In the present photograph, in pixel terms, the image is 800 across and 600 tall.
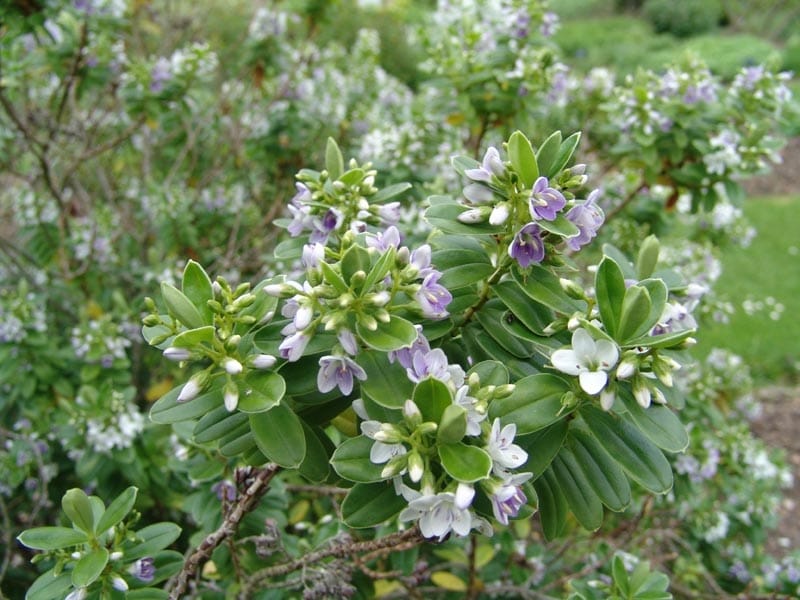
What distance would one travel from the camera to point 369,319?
1.13m

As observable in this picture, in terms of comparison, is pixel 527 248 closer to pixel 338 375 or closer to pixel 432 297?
pixel 432 297

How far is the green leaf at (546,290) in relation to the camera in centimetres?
124

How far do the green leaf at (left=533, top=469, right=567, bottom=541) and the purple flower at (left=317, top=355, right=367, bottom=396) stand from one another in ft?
1.38

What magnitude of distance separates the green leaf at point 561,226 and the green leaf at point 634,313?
132 millimetres

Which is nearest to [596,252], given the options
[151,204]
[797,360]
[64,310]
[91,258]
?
[151,204]

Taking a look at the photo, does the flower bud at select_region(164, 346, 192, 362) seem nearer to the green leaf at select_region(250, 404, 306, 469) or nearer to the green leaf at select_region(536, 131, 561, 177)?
the green leaf at select_region(250, 404, 306, 469)

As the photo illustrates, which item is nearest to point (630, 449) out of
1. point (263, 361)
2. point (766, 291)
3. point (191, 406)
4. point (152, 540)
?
point (263, 361)

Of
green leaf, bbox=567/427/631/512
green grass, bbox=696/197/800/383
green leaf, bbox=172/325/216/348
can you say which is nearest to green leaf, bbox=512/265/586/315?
green leaf, bbox=567/427/631/512

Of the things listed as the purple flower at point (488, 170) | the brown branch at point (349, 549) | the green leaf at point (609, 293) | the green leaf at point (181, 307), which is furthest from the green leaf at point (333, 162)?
the brown branch at point (349, 549)

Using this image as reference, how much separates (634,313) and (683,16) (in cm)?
1577

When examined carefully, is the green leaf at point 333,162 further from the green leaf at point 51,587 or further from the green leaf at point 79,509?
the green leaf at point 51,587

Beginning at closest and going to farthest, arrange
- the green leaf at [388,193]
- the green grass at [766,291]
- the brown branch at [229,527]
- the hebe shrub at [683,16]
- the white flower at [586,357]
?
the white flower at [586,357]
the brown branch at [229,527]
the green leaf at [388,193]
the green grass at [766,291]
the hebe shrub at [683,16]

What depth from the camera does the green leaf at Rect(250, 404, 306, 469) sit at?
1.16 meters

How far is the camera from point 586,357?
3.75 ft
